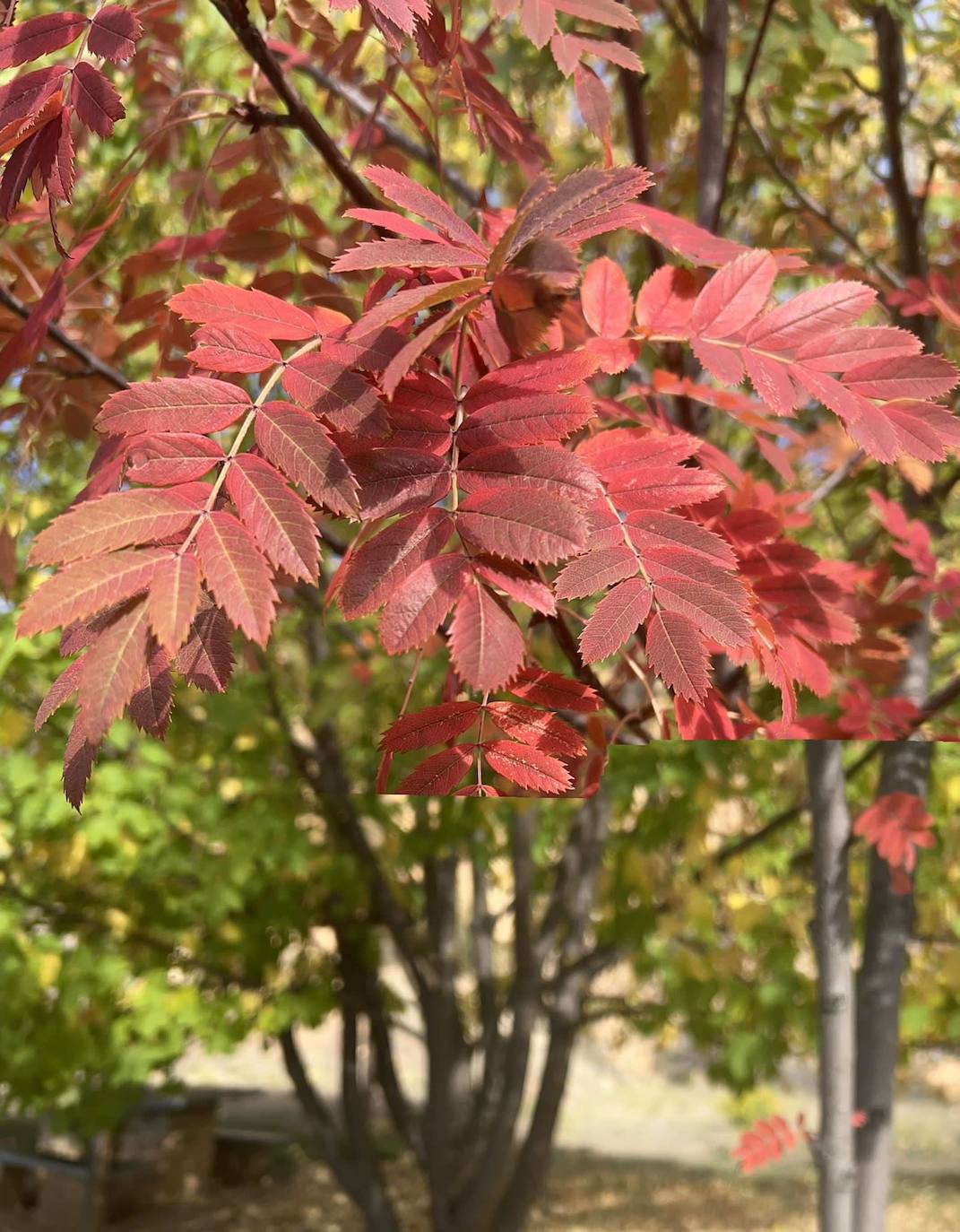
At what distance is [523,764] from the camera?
1.62 feet

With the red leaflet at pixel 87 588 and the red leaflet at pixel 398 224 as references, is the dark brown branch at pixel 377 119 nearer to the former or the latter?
the red leaflet at pixel 398 224

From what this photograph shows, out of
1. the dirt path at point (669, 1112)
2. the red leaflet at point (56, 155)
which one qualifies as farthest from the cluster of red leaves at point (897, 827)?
the red leaflet at point (56, 155)

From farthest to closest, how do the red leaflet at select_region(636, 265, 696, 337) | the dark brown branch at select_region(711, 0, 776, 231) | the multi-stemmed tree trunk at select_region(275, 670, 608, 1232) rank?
the multi-stemmed tree trunk at select_region(275, 670, 608, 1232) → the dark brown branch at select_region(711, 0, 776, 231) → the red leaflet at select_region(636, 265, 696, 337)

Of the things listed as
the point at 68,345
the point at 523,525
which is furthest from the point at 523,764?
the point at 68,345

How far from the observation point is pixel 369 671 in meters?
1.85

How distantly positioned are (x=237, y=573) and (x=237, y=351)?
121 millimetres

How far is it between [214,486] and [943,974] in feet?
2.99

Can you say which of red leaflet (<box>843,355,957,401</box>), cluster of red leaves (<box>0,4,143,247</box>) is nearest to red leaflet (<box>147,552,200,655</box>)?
cluster of red leaves (<box>0,4,143,247</box>)

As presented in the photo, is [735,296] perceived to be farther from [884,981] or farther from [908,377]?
[884,981]

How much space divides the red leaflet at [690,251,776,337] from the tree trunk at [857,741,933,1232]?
0.42m

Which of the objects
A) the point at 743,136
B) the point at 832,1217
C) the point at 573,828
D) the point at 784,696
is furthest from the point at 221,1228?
the point at 743,136

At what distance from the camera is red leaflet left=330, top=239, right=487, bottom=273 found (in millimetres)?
413

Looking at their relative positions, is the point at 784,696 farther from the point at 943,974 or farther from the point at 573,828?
the point at 573,828

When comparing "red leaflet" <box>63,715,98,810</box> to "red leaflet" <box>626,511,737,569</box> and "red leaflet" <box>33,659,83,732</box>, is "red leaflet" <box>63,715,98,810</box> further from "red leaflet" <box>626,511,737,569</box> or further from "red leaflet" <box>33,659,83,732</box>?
"red leaflet" <box>626,511,737,569</box>
